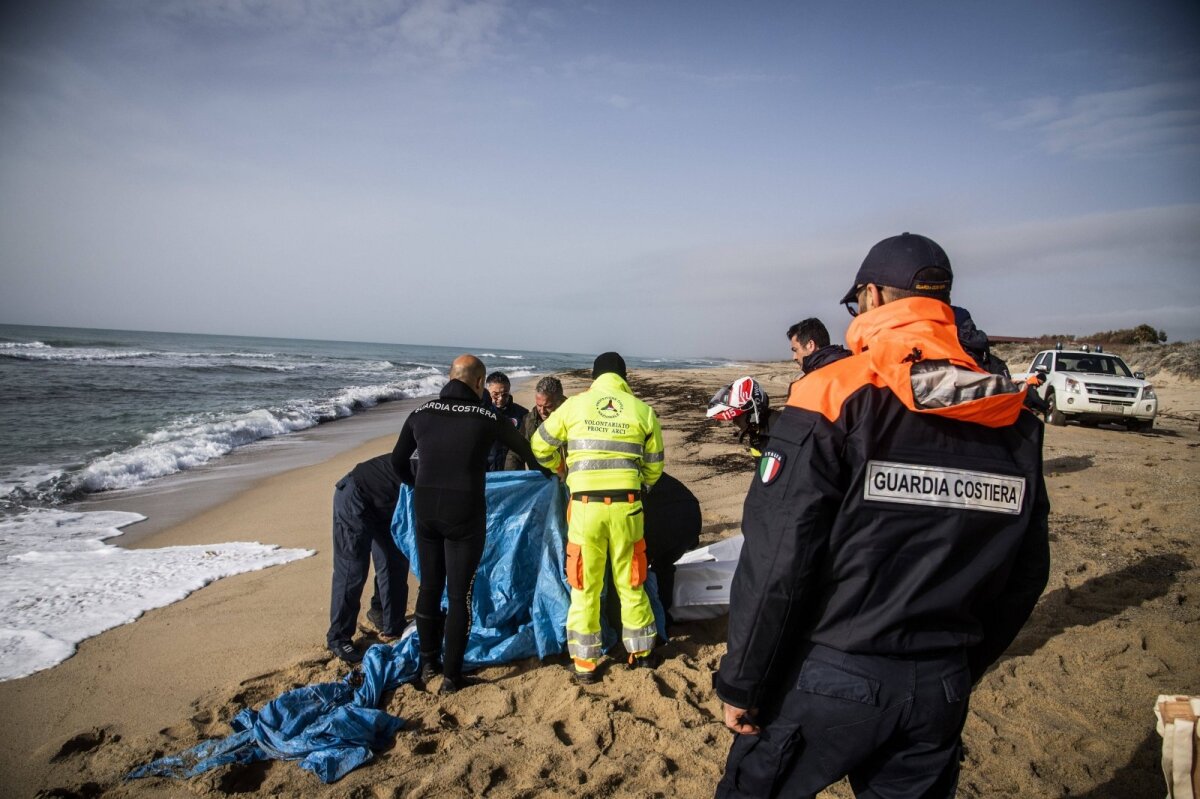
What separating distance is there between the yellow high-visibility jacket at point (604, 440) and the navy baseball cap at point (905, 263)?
2.30 meters

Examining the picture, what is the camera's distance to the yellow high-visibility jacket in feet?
13.0

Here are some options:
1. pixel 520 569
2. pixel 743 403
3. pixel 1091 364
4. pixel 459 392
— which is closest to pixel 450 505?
pixel 459 392

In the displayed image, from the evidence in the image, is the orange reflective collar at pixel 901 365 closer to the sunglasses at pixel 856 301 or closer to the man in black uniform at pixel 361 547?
the sunglasses at pixel 856 301

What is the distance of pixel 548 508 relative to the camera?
4469mm

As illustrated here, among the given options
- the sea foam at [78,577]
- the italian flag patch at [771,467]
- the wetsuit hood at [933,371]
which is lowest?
the sea foam at [78,577]

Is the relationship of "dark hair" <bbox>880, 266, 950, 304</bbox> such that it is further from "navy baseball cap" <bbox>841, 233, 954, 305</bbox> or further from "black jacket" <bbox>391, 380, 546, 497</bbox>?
"black jacket" <bbox>391, 380, 546, 497</bbox>

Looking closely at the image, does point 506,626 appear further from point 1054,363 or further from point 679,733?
point 1054,363

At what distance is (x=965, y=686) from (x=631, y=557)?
2.49 meters

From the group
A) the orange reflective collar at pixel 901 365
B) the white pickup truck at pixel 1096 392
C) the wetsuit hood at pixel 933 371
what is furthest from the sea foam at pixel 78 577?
the white pickup truck at pixel 1096 392

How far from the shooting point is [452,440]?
379 cm

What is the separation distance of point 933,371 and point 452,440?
286cm

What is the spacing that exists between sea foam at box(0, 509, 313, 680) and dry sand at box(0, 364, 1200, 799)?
0.22 m

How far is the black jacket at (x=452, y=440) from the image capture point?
3.78m

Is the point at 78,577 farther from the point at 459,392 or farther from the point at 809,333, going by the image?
the point at 809,333
